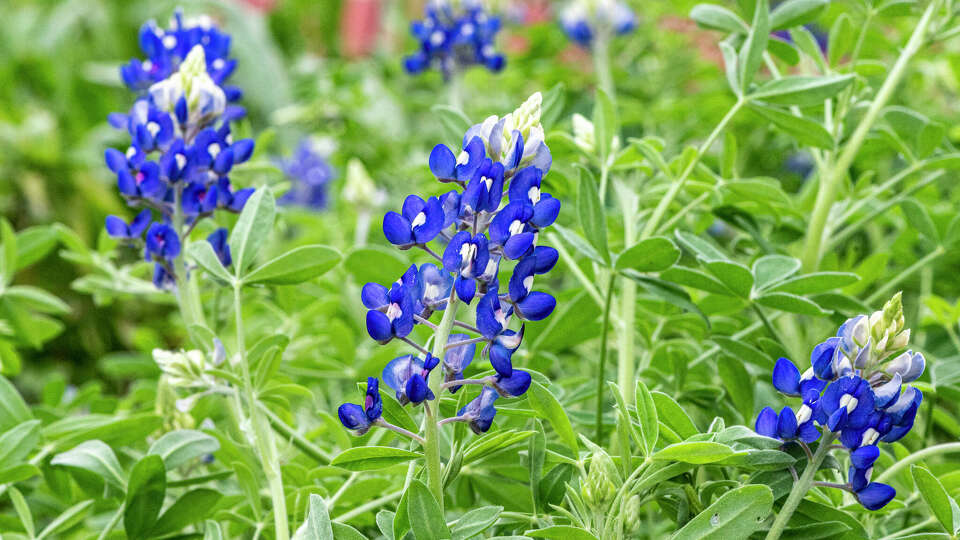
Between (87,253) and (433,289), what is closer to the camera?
(433,289)

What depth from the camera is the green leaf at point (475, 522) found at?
2.08ft

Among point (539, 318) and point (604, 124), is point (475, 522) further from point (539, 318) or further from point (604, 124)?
point (604, 124)

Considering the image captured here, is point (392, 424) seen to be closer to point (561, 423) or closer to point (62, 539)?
point (561, 423)

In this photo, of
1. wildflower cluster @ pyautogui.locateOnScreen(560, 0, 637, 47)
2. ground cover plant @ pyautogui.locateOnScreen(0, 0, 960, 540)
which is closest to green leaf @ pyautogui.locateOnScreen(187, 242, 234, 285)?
ground cover plant @ pyautogui.locateOnScreen(0, 0, 960, 540)

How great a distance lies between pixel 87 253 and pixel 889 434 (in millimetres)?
844

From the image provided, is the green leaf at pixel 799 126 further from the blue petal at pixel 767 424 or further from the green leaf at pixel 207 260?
the green leaf at pixel 207 260

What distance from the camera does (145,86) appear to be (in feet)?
3.39

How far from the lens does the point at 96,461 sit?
848 millimetres

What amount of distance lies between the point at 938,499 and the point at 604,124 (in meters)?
0.46

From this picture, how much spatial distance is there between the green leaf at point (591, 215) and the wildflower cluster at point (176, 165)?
1.04 ft

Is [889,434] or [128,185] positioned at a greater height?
[128,185]

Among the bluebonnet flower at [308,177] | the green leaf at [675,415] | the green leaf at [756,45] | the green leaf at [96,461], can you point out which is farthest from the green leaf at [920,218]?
the bluebonnet flower at [308,177]

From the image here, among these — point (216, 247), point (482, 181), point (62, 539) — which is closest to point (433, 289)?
point (482, 181)

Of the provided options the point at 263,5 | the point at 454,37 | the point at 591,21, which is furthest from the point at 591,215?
the point at 263,5
